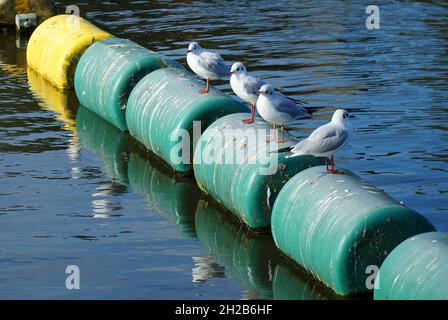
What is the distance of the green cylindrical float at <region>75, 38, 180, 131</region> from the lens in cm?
1752

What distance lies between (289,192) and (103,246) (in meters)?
2.34

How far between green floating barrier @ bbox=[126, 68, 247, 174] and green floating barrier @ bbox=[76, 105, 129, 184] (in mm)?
496

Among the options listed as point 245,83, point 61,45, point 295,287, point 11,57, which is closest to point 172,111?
point 245,83

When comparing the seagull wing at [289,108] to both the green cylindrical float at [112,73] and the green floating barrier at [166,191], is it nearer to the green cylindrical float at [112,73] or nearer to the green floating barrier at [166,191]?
the green floating barrier at [166,191]

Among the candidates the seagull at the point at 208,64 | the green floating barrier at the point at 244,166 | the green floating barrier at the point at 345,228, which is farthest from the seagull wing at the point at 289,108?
the seagull at the point at 208,64

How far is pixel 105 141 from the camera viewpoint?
1784 cm

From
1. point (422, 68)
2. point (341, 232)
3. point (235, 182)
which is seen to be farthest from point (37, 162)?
point (422, 68)

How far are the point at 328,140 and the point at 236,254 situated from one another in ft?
5.41

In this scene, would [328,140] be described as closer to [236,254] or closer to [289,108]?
[289,108]

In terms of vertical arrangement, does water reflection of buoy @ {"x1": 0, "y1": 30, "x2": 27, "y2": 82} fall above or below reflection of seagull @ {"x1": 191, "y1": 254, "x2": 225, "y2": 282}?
above

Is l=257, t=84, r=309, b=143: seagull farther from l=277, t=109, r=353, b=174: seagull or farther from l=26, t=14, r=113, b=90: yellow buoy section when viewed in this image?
l=26, t=14, r=113, b=90: yellow buoy section

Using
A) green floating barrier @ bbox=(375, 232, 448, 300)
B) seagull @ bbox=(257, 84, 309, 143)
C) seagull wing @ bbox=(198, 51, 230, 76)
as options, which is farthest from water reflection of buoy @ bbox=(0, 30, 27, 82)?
green floating barrier @ bbox=(375, 232, 448, 300)

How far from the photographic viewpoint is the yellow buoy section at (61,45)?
2069 cm

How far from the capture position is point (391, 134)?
17469mm
